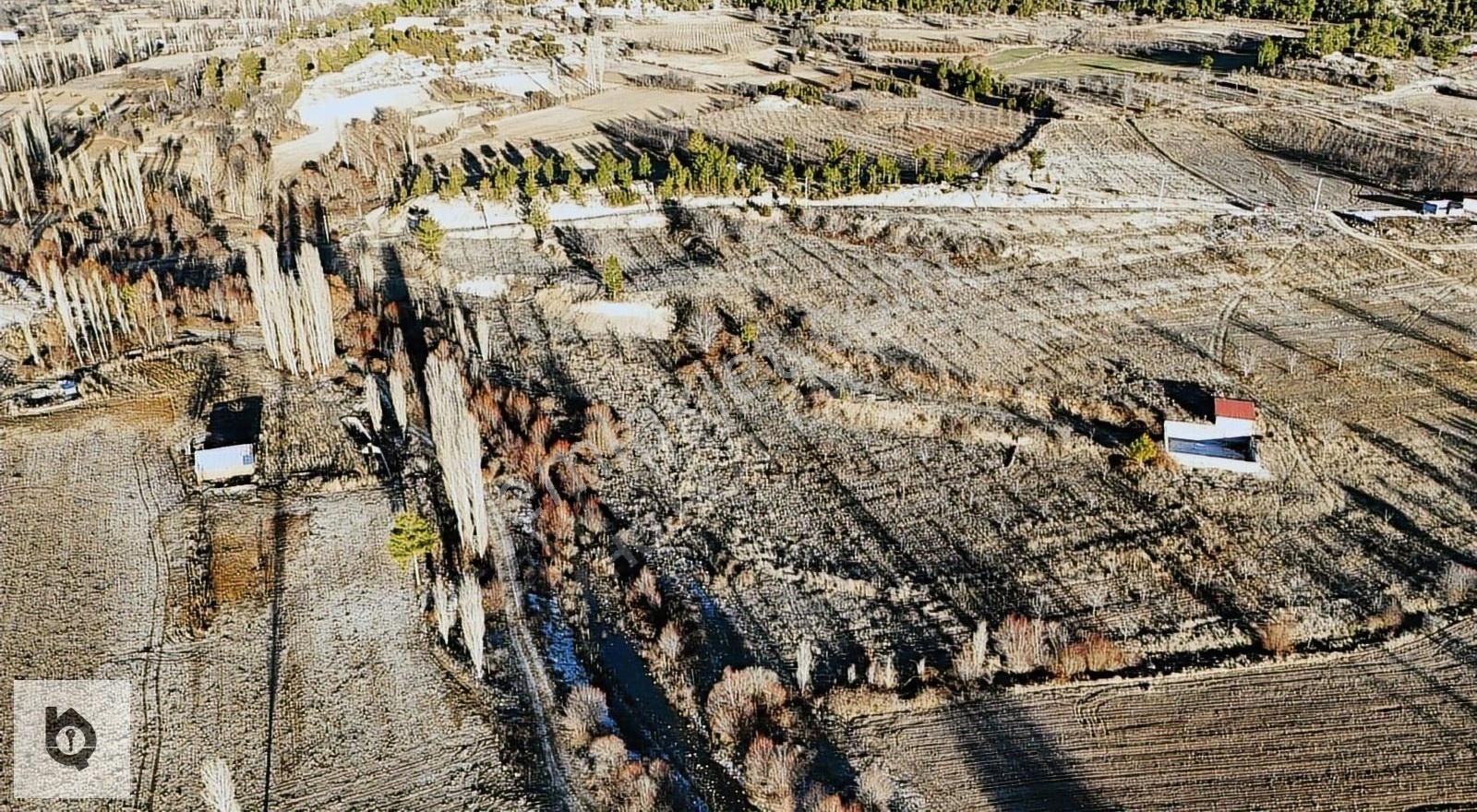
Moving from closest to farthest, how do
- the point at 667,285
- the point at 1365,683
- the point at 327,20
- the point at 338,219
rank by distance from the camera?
1. the point at 1365,683
2. the point at 667,285
3. the point at 338,219
4. the point at 327,20

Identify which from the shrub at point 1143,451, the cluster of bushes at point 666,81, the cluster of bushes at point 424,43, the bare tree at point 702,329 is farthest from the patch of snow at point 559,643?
the cluster of bushes at point 424,43

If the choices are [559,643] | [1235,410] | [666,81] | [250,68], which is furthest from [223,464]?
[250,68]

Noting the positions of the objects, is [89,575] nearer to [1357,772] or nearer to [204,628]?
[204,628]

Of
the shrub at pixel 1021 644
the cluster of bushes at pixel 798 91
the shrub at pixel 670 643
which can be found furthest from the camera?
the cluster of bushes at pixel 798 91

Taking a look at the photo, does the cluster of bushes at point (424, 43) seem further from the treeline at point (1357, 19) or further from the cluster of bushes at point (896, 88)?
the treeline at point (1357, 19)

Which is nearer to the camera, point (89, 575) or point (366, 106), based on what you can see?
point (89, 575)

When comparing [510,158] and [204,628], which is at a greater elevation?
[510,158]

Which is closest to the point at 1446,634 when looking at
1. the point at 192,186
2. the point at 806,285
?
the point at 806,285

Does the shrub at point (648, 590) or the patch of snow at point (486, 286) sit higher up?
the patch of snow at point (486, 286)
